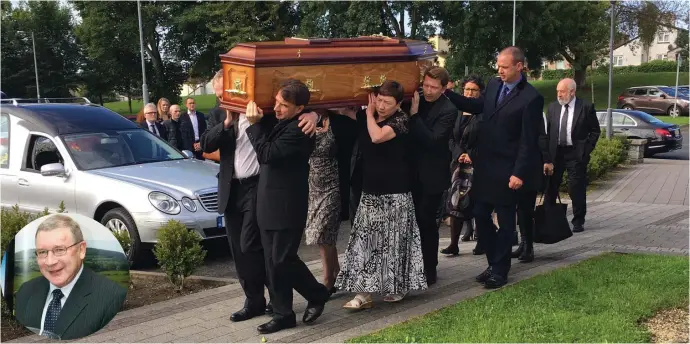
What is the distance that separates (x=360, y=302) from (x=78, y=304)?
2.11 m

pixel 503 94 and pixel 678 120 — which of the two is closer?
pixel 503 94

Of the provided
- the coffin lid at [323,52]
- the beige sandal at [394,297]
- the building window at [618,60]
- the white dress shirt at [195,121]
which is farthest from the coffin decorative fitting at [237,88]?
the building window at [618,60]

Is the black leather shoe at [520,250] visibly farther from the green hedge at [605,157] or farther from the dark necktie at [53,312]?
the green hedge at [605,157]

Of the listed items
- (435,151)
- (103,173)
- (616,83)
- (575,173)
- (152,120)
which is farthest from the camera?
(616,83)

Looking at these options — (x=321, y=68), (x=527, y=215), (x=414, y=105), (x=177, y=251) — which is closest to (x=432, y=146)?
(x=414, y=105)

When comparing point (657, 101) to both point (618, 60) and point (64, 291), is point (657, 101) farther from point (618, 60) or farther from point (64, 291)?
point (618, 60)

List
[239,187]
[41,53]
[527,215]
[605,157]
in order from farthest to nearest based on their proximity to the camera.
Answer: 1. [41,53]
2. [605,157]
3. [527,215]
4. [239,187]

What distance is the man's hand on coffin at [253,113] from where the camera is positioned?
4.55m

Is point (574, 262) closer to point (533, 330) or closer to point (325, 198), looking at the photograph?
point (533, 330)

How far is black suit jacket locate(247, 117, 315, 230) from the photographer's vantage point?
4.55m

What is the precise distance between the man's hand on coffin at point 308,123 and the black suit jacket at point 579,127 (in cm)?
462

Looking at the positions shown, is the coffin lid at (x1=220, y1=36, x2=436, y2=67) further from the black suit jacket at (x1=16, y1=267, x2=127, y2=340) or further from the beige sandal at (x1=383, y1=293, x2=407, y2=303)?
the beige sandal at (x1=383, y1=293, x2=407, y2=303)

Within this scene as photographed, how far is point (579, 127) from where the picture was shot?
27.7ft

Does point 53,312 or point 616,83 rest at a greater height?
point 616,83
